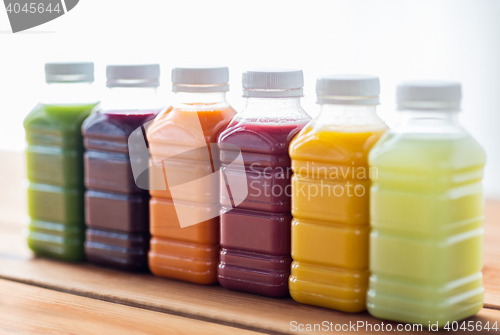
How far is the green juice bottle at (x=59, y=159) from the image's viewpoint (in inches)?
53.9

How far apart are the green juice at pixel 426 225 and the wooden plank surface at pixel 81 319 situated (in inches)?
10.0

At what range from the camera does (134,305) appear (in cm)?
112

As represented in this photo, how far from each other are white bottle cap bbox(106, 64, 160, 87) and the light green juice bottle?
0.54 metres

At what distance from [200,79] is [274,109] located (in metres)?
0.15

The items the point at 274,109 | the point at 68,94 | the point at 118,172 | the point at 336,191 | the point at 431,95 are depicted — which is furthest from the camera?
the point at 68,94

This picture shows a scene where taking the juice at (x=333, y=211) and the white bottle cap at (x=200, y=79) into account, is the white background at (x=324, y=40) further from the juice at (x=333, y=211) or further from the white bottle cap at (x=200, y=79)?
the juice at (x=333, y=211)

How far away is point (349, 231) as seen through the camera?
105 cm

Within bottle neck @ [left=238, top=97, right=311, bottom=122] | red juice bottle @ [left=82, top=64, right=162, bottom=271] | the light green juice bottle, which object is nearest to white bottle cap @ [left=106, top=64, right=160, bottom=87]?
red juice bottle @ [left=82, top=64, right=162, bottom=271]

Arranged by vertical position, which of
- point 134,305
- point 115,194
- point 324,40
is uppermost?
point 324,40

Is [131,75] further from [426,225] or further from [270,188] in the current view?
[426,225]

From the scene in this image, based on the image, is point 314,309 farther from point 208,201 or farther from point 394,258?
point 208,201

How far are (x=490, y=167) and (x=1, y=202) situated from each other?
1705 millimetres

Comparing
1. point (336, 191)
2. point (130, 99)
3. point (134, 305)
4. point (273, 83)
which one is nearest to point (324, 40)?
point (130, 99)

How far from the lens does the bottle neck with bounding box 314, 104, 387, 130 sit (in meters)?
1.08
